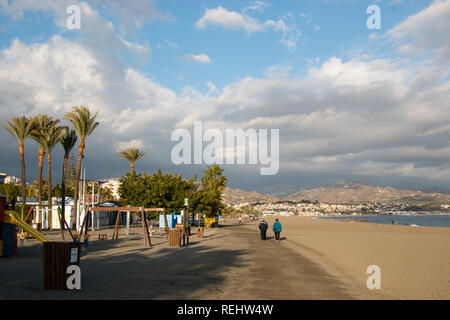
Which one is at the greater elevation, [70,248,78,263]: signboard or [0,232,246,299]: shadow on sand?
[70,248,78,263]: signboard

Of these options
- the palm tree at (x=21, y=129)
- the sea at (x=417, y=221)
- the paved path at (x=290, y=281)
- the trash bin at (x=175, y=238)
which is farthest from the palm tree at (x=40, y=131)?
the sea at (x=417, y=221)

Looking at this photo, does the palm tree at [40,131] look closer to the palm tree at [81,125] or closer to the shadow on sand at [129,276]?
the palm tree at [81,125]

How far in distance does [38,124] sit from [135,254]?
32.4 m

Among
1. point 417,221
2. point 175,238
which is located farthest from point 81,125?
point 417,221

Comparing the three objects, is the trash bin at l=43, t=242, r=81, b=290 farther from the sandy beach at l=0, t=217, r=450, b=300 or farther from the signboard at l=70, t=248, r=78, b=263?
the sandy beach at l=0, t=217, r=450, b=300

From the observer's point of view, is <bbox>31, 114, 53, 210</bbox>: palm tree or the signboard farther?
<bbox>31, 114, 53, 210</bbox>: palm tree

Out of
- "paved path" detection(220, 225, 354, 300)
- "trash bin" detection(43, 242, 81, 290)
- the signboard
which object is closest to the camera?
"paved path" detection(220, 225, 354, 300)

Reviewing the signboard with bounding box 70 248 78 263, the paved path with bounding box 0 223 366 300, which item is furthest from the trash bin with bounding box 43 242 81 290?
the paved path with bounding box 0 223 366 300

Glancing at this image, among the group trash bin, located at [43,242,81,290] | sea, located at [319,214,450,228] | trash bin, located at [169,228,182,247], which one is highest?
trash bin, located at [43,242,81,290]

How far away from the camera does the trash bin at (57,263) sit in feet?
31.0

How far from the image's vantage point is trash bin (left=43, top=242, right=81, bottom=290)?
9.45 m
